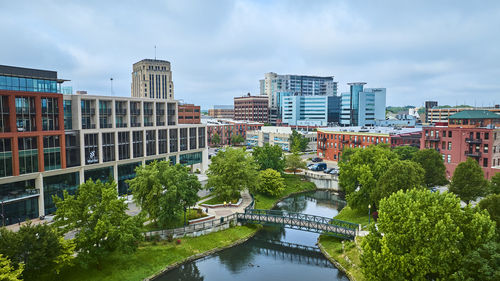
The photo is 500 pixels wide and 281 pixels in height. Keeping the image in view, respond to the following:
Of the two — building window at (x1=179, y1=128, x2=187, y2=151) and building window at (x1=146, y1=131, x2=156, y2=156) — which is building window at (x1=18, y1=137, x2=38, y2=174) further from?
building window at (x1=179, y1=128, x2=187, y2=151)

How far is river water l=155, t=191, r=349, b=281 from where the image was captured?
39469mm

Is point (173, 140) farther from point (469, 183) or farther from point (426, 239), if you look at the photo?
point (426, 239)

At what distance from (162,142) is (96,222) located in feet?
119

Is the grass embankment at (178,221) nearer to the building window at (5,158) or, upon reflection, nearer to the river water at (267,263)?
the river water at (267,263)

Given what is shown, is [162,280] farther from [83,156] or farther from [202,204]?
[83,156]

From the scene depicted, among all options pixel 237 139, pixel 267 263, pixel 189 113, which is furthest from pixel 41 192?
pixel 237 139

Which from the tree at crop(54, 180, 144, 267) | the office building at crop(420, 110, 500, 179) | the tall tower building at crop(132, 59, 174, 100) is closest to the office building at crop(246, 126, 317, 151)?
the office building at crop(420, 110, 500, 179)

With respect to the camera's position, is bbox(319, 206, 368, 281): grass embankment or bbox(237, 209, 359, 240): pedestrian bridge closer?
bbox(319, 206, 368, 281): grass embankment

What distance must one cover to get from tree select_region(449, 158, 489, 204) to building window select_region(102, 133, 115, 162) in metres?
51.5

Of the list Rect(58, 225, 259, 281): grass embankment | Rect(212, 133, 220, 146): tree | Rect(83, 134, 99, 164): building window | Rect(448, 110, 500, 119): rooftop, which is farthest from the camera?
Rect(212, 133, 220, 146): tree

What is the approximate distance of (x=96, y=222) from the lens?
34438 mm

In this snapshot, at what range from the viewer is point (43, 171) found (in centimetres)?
4897

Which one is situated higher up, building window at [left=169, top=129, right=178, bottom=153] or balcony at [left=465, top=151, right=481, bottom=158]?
building window at [left=169, top=129, right=178, bottom=153]

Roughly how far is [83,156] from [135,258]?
2186 centimetres
